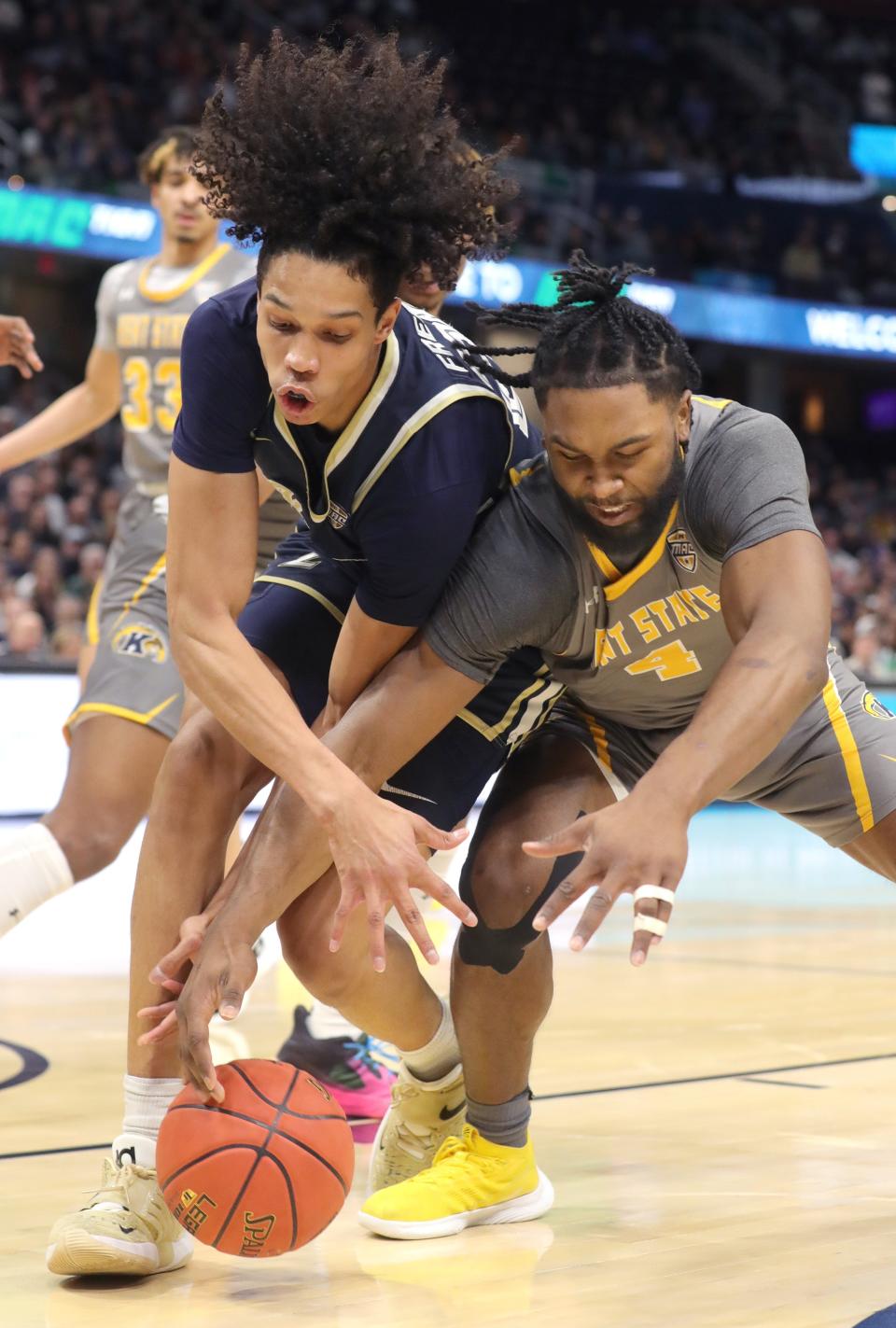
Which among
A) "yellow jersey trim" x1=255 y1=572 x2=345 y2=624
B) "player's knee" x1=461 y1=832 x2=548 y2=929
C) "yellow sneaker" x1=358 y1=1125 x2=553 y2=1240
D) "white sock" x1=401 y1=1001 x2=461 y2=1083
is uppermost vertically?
"yellow jersey trim" x1=255 y1=572 x2=345 y2=624

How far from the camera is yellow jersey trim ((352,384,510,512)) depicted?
303cm

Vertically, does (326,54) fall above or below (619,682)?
above

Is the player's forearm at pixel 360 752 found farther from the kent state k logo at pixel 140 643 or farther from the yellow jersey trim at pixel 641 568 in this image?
the kent state k logo at pixel 140 643

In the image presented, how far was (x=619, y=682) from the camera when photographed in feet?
11.0

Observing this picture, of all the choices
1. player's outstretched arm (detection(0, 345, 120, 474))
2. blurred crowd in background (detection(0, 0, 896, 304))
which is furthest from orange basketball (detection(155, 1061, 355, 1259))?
blurred crowd in background (detection(0, 0, 896, 304))

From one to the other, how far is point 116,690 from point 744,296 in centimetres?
1849

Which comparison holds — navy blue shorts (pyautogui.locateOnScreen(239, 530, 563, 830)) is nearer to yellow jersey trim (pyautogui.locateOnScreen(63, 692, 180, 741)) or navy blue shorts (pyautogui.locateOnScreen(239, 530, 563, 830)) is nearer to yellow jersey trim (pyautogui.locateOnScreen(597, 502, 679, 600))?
yellow jersey trim (pyautogui.locateOnScreen(597, 502, 679, 600))

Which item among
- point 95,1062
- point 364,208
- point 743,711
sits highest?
point 364,208

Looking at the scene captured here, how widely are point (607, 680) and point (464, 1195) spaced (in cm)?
98

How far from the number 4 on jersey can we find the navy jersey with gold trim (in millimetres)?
424

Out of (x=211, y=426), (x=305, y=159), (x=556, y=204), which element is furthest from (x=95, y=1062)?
(x=556, y=204)

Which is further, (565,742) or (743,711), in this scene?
(565,742)

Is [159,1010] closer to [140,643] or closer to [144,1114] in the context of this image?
[144,1114]

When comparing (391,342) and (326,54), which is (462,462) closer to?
Result: (391,342)
